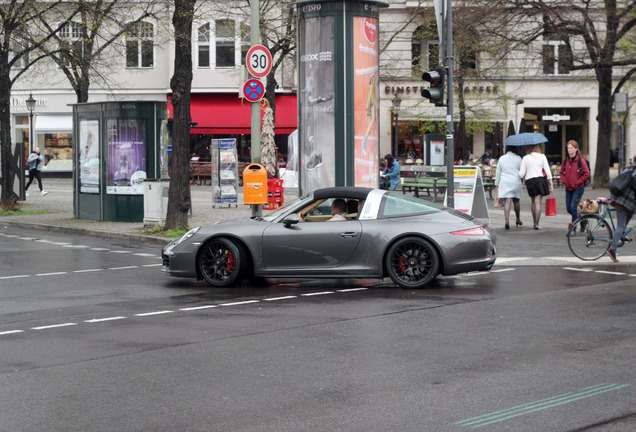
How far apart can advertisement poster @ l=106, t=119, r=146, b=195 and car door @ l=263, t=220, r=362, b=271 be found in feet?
36.9

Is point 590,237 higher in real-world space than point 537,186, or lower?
lower

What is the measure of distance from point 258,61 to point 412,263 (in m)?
6.32

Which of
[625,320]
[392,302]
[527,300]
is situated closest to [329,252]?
[392,302]

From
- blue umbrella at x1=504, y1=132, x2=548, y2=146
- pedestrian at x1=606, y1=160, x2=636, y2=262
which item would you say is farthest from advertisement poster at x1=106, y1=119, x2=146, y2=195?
pedestrian at x1=606, y1=160, x2=636, y2=262

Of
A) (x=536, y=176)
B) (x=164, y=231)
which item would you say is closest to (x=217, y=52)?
(x=164, y=231)

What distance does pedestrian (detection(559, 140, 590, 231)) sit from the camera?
1792 centimetres

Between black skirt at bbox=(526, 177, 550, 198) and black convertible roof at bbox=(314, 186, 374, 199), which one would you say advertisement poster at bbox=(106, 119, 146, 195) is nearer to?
black skirt at bbox=(526, 177, 550, 198)

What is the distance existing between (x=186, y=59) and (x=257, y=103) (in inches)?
118

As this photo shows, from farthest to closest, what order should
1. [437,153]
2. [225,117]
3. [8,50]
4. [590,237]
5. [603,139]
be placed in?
1. [225,117]
2. [437,153]
3. [603,139]
4. [8,50]
5. [590,237]

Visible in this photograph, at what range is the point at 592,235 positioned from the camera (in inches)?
556

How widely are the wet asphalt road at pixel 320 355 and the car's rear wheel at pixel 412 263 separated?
0.23m

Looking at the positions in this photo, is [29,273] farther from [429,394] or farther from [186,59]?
[429,394]

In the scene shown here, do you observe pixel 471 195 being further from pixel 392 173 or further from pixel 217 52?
pixel 217 52

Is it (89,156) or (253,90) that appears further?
(89,156)
